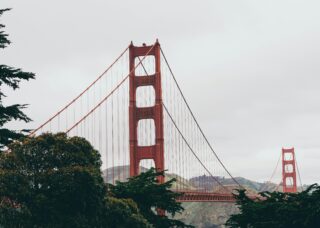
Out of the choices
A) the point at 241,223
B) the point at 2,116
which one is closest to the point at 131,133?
the point at 241,223

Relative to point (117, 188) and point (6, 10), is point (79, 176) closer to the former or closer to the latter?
point (117, 188)

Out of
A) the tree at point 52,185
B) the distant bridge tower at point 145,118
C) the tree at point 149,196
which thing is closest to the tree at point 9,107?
the tree at point 52,185

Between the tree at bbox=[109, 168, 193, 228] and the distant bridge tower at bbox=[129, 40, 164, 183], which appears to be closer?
the tree at bbox=[109, 168, 193, 228]

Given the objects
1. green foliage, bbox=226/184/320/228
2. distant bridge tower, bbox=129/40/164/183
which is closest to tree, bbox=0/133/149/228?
green foliage, bbox=226/184/320/228

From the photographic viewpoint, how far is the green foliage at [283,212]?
161 ft

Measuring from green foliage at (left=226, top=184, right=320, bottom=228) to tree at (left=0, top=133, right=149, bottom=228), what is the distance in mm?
10294

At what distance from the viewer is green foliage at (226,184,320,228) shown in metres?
48.9

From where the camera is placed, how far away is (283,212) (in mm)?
51406

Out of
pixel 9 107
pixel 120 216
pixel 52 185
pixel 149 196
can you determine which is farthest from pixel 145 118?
pixel 9 107

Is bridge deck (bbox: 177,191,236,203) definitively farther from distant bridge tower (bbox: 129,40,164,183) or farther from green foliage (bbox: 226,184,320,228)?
green foliage (bbox: 226,184,320,228)

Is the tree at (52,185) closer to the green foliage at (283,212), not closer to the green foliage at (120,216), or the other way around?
the green foliage at (120,216)

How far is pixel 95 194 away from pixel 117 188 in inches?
425

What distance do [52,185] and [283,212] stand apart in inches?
655

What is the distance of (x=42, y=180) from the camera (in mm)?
47719
